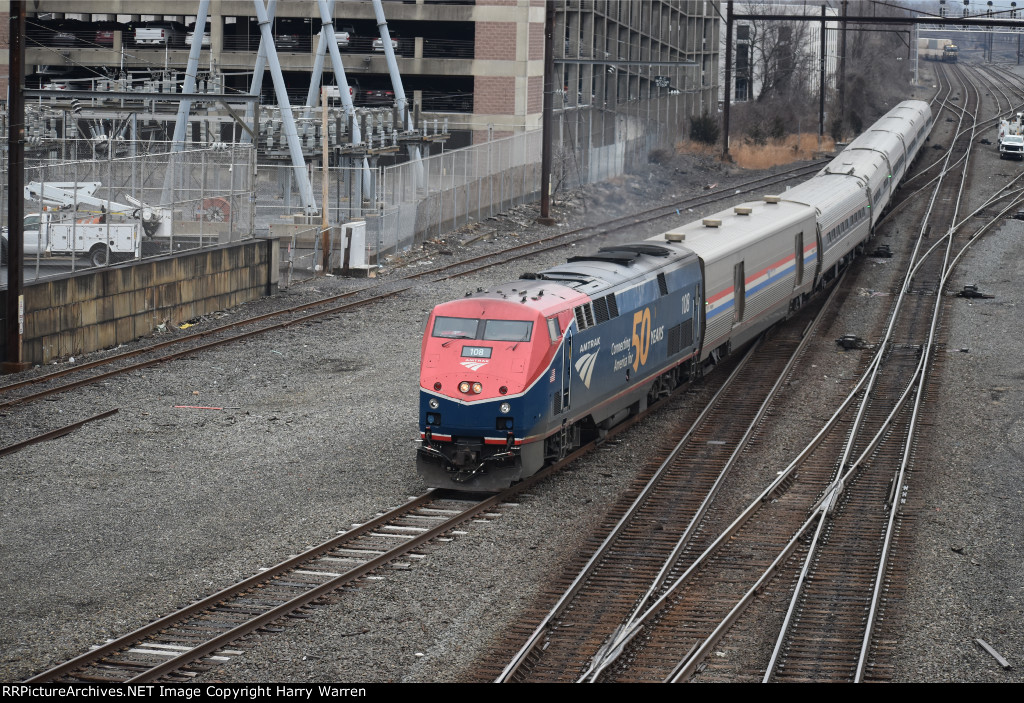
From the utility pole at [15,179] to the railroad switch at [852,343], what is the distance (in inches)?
691

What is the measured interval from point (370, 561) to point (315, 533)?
1551 millimetres

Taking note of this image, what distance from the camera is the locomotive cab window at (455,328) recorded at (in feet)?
56.1

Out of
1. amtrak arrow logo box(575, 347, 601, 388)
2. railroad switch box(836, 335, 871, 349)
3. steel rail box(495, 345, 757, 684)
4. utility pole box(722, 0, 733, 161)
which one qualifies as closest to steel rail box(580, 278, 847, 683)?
steel rail box(495, 345, 757, 684)

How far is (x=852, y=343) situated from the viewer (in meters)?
27.9

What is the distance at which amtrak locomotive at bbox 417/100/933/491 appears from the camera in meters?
16.7

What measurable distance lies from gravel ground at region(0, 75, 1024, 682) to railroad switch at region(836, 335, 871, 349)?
38.9 inches

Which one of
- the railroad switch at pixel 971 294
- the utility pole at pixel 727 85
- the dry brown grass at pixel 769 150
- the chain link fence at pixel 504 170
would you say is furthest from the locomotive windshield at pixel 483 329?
the dry brown grass at pixel 769 150

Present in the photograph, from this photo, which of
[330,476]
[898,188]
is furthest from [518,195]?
[330,476]

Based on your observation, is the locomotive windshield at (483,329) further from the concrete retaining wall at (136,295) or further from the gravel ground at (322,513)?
the concrete retaining wall at (136,295)

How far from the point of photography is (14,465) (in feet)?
59.6

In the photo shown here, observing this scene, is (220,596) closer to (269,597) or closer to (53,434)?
(269,597)

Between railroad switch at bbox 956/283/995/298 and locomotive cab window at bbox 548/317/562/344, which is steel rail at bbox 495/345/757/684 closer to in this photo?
locomotive cab window at bbox 548/317/562/344

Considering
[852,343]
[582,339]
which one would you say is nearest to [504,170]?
[852,343]

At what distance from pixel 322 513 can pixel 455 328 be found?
319cm
